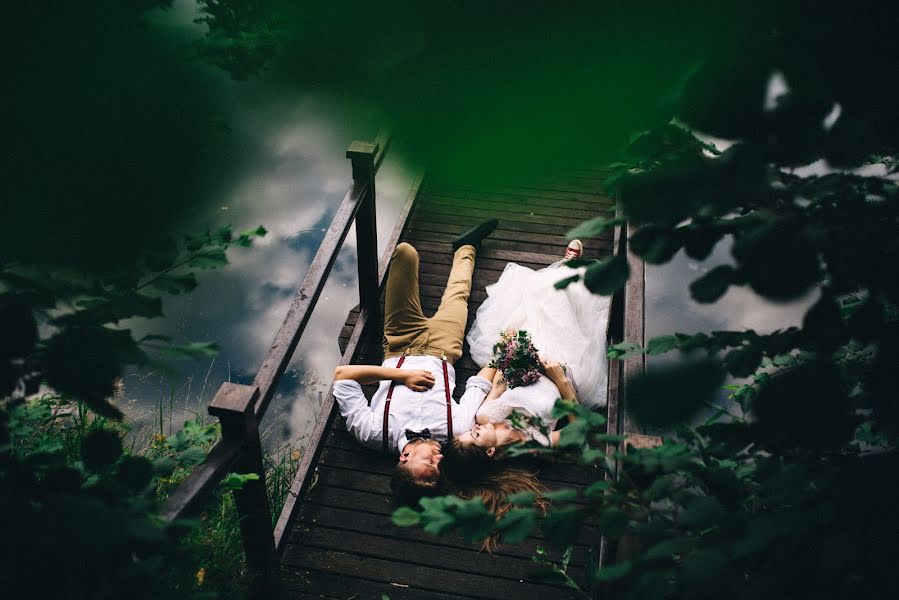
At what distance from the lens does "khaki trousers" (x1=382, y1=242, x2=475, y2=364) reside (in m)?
3.66

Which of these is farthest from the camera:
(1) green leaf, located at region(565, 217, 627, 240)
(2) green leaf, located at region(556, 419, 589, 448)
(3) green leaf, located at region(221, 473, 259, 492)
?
(3) green leaf, located at region(221, 473, 259, 492)

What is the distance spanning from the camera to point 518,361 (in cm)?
338

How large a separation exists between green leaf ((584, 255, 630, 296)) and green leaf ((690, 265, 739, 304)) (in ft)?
0.27

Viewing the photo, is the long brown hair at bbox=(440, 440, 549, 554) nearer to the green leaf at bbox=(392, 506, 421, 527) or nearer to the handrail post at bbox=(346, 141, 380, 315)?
the handrail post at bbox=(346, 141, 380, 315)

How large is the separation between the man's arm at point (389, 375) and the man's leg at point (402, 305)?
306 millimetres

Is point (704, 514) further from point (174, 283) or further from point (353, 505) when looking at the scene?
point (353, 505)

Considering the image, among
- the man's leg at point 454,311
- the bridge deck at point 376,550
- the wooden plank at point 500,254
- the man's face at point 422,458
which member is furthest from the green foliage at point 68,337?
the wooden plank at point 500,254

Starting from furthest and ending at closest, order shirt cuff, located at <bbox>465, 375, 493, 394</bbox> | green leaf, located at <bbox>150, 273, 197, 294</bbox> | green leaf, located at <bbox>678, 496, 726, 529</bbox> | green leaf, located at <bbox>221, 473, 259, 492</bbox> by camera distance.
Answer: shirt cuff, located at <bbox>465, 375, 493, 394</bbox> → green leaf, located at <bbox>221, 473, 259, 492</bbox> → green leaf, located at <bbox>150, 273, 197, 294</bbox> → green leaf, located at <bbox>678, 496, 726, 529</bbox>

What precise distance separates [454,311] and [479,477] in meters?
1.18

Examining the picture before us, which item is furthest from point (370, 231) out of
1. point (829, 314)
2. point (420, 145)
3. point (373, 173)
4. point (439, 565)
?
point (420, 145)

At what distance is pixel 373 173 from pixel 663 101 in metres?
2.83

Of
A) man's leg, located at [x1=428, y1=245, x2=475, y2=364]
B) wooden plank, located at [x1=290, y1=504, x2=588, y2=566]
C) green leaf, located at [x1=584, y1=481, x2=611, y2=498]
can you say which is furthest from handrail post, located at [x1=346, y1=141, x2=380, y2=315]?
green leaf, located at [x1=584, y1=481, x2=611, y2=498]

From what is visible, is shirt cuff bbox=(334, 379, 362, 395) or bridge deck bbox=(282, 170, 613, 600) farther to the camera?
shirt cuff bbox=(334, 379, 362, 395)

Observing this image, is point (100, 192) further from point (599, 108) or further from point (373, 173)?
point (373, 173)
